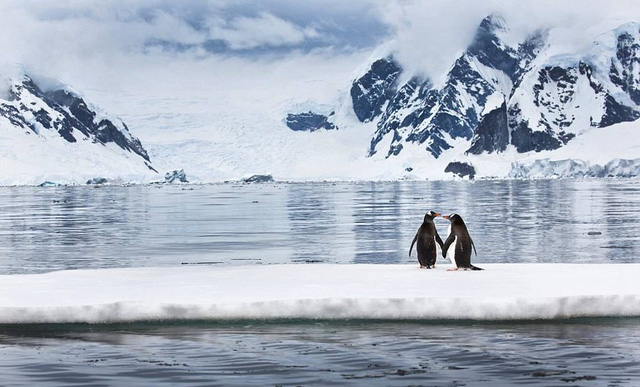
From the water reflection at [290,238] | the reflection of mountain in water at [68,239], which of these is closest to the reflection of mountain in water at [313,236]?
the water reflection at [290,238]

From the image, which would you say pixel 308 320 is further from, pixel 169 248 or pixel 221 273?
pixel 169 248

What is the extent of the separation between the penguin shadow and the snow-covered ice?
1.01 meters

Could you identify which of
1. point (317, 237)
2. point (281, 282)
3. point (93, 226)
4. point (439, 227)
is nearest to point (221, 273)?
point (281, 282)

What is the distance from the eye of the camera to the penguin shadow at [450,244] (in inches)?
802

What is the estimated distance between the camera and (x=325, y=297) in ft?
52.5

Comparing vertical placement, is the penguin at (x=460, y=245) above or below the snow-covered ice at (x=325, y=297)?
above

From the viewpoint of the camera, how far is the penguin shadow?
20375 mm

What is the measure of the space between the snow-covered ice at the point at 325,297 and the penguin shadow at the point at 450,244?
1005 mm

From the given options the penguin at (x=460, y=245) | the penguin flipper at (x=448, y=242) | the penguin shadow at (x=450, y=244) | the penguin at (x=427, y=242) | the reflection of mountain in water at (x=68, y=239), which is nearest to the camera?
the penguin at (x=460, y=245)

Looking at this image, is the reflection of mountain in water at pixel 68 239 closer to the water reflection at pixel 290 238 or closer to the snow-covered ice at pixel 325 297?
the water reflection at pixel 290 238

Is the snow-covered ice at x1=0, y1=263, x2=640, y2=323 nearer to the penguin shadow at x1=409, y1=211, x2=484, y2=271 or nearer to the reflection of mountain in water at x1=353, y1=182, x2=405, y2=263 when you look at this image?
the penguin shadow at x1=409, y1=211, x2=484, y2=271

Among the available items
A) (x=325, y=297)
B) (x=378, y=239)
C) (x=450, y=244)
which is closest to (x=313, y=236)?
(x=378, y=239)

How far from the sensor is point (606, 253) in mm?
32469

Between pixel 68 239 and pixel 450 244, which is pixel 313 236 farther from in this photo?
pixel 450 244
